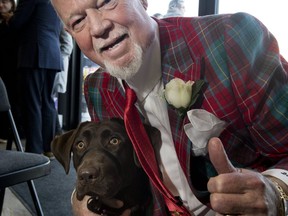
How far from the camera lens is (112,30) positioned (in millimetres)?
522

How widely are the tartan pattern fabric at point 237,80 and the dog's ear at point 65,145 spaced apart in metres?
0.08

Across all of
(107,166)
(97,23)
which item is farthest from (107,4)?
(107,166)

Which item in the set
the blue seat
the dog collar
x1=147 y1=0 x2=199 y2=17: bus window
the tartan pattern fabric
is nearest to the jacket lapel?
the tartan pattern fabric

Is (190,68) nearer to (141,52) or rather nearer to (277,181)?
(141,52)

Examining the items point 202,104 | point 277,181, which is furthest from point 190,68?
point 277,181

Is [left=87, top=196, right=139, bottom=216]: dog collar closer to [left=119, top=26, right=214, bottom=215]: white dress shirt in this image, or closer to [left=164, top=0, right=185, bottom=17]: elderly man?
[left=119, top=26, right=214, bottom=215]: white dress shirt

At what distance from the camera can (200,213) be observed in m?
0.54

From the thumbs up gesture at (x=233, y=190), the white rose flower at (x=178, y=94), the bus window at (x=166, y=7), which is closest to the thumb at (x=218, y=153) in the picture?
the thumbs up gesture at (x=233, y=190)

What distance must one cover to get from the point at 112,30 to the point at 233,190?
28cm

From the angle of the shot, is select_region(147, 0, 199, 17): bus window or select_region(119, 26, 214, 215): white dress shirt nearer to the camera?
select_region(119, 26, 214, 215): white dress shirt

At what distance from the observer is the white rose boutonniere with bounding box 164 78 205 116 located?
0.47 m

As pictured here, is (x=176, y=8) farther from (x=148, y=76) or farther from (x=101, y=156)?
(x=101, y=156)

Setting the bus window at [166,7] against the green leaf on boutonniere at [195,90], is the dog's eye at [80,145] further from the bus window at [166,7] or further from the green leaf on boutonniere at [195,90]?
the bus window at [166,7]

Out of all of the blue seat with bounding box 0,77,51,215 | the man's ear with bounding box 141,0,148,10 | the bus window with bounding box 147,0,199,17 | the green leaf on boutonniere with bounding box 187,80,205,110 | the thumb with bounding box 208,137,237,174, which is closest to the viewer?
the thumb with bounding box 208,137,237,174
